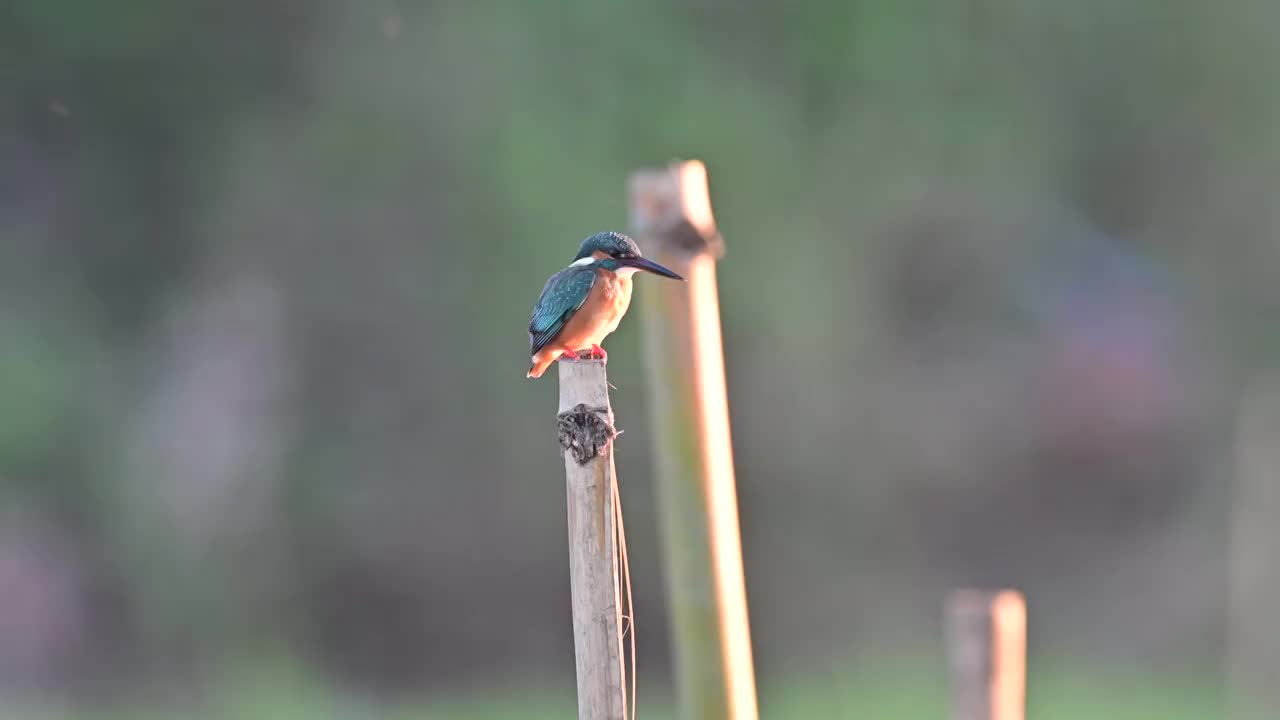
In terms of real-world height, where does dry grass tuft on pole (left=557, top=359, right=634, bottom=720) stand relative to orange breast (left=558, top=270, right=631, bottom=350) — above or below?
below

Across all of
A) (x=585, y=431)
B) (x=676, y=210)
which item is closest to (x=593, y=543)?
(x=585, y=431)

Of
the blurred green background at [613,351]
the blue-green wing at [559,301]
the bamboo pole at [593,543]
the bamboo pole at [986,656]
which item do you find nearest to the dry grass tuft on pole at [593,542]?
the bamboo pole at [593,543]

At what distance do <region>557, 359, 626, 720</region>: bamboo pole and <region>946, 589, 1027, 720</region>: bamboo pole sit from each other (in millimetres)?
576

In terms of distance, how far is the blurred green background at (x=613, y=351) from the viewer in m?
8.09

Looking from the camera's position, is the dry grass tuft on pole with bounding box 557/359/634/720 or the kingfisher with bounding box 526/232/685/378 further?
the kingfisher with bounding box 526/232/685/378

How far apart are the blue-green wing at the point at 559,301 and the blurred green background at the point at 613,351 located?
4.61m

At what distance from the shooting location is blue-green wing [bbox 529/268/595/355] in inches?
123

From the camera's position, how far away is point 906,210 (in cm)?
830

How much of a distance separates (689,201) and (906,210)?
602 cm

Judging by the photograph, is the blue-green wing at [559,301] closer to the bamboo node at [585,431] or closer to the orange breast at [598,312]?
the orange breast at [598,312]

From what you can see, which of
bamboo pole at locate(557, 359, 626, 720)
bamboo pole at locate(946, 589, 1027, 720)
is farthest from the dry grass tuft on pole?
bamboo pole at locate(946, 589, 1027, 720)

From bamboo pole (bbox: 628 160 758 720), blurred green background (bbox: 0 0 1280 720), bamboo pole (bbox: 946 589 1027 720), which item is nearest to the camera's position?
bamboo pole (bbox: 946 589 1027 720)

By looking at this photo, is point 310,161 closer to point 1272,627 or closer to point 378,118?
point 378,118

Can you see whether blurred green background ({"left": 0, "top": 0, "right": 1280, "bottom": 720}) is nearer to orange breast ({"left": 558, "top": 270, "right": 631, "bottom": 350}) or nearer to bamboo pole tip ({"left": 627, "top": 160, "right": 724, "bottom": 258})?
orange breast ({"left": 558, "top": 270, "right": 631, "bottom": 350})
